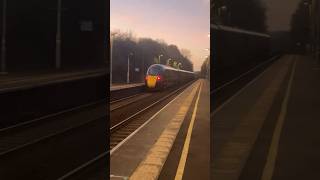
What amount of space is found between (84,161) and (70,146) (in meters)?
0.14

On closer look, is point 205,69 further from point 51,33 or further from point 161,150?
point 51,33

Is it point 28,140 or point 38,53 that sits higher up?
point 38,53

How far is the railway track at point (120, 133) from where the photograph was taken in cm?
266

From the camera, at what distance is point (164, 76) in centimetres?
270

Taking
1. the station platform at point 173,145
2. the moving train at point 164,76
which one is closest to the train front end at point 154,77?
the moving train at point 164,76

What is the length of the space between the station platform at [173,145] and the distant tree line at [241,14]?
37cm

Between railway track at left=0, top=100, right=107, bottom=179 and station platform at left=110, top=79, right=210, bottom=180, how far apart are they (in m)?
0.36

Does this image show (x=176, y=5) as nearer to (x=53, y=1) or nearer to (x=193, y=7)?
(x=193, y=7)

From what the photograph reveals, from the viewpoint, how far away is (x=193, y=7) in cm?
246

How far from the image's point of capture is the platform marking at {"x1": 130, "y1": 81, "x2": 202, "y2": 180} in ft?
8.05

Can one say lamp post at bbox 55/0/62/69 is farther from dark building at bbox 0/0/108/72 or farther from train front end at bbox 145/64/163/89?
train front end at bbox 145/64/163/89

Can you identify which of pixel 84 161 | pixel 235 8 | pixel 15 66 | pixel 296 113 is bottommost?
pixel 84 161

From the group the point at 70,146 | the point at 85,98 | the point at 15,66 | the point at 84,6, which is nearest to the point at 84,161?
the point at 70,146

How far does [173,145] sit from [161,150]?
72 mm
